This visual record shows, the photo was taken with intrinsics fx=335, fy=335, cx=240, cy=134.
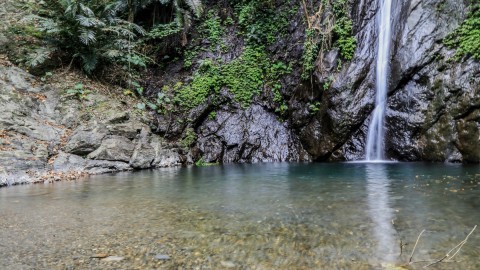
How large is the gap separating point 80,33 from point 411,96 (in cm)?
1023

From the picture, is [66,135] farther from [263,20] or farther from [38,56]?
[263,20]

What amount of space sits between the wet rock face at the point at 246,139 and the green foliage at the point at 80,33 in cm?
401

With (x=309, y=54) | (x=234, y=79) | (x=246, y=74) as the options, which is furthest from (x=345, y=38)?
(x=234, y=79)

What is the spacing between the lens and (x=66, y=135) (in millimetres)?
8875

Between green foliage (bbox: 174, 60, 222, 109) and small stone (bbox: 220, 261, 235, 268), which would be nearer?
small stone (bbox: 220, 261, 235, 268)

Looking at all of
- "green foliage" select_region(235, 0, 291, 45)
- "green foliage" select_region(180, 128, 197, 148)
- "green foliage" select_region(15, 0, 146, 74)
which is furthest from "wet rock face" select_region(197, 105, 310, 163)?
"green foliage" select_region(15, 0, 146, 74)

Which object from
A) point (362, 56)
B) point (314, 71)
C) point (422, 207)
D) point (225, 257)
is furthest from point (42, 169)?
point (362, 56)

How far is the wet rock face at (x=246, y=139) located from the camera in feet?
37.8

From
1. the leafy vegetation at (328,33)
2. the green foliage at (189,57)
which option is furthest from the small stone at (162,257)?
the green foliage at (189,57)

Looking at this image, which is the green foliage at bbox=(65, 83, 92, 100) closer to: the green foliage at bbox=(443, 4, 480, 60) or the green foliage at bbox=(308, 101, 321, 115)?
the green foliage at bbox=(308, 101, 321, 115)

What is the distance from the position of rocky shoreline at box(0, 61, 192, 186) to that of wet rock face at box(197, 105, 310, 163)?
0.99 meters

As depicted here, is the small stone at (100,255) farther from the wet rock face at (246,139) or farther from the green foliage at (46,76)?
the green foliage at (46,76)

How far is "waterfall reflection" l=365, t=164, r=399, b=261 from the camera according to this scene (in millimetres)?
2371

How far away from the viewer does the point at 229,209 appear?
12.6 feet
